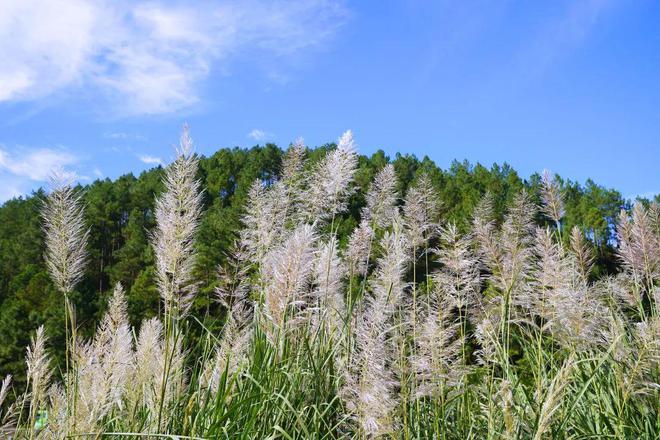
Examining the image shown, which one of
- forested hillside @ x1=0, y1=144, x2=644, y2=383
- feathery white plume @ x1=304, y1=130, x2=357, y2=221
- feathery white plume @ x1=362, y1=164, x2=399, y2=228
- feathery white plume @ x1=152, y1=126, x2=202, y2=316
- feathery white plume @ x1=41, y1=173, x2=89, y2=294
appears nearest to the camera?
feathery white plume @ x1=152, y1=126, x2=202, y2=316

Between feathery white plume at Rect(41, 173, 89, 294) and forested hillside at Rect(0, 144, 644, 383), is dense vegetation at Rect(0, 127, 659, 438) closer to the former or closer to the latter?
feathery white plume at Rect(41, 173, 89, 294)

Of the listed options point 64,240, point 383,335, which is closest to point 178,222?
point 64,240

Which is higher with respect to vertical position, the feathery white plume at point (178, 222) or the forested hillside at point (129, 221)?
the forested hillside at point (129, 221)

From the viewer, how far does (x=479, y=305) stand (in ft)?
11.9

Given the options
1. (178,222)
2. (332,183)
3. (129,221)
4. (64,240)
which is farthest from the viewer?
(129,221)

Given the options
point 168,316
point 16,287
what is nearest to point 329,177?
point 168,316

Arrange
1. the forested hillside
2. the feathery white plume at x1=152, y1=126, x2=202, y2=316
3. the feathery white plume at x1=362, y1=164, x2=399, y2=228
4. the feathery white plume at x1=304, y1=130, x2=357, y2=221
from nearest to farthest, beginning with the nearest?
the feathery white plume at x1=152, y1=126, x2=202, y2=316 → the feathery white plume at x1=304, y1=130, x2=357, y2=221 → the feathery white plume at x1=362, y1=164, x2=399, y2=228 → the forested hillside

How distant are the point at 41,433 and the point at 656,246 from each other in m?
4.36

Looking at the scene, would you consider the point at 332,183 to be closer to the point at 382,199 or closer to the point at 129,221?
the point at 382,199

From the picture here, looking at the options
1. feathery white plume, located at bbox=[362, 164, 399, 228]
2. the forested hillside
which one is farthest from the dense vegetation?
the forested hillside

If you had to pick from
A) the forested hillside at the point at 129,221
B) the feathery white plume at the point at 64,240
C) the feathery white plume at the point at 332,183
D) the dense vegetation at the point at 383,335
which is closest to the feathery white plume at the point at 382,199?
the dense vegetation at the point at 383,335

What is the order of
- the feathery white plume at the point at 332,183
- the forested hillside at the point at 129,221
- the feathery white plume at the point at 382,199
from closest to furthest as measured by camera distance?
the feathery white plume at the point at 332,183, the feathery white plume at the point at 382,199, the forested hillside at the point at 129,221

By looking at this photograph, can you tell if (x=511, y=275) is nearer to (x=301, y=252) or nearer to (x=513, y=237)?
(x=513, y=237)

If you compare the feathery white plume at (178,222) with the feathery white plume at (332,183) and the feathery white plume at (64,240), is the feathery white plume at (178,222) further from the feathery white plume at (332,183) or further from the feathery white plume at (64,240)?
the feathery white plume at (332,183)
